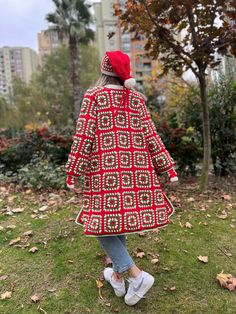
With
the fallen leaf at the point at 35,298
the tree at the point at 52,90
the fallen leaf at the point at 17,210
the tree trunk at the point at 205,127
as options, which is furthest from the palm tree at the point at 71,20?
the fallen leaf at the point at 35,298

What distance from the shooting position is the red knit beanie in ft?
7.69

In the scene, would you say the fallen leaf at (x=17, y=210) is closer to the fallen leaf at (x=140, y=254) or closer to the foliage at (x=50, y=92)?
the fallen leaf at (x=140, y=254)

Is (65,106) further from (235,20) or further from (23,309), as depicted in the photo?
(23,309)

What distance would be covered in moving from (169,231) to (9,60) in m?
83.2

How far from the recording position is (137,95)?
8.21 ft

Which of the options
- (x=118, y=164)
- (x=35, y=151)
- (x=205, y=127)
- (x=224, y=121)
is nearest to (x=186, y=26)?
(x=205, y=127)

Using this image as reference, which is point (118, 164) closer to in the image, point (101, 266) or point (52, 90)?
point (101, 266)

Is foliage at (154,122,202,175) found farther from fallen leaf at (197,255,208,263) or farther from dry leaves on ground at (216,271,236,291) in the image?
dry leaves on ground at (216,271,236,291)

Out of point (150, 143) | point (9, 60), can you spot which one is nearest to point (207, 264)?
point (150, 143)

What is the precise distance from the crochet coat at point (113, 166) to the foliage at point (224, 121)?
370 centimetres

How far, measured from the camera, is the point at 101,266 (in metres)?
3.15

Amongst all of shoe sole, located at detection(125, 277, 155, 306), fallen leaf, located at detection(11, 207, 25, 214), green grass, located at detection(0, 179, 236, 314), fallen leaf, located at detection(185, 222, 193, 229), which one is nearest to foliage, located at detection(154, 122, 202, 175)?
green grass, located at detection(0, 179, 236, 314)

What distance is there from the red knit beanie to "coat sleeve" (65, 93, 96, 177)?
0.25 meters

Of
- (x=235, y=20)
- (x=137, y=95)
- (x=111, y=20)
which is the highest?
(x=111, y=20)
